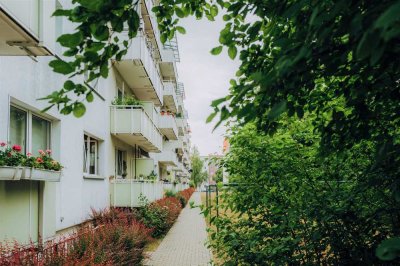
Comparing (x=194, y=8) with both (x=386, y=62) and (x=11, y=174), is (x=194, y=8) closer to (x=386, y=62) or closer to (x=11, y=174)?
(x=386, y=62)

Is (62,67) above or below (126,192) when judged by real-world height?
above

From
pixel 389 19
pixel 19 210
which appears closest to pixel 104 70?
pixel 389 19

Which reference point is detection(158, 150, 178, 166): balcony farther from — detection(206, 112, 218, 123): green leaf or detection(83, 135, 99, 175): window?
detection(206, 112, 218, 123): green leaf

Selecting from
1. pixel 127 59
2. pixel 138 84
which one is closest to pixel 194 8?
pixel 127 59

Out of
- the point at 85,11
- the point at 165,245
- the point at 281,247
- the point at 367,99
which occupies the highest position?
the point at 85,11

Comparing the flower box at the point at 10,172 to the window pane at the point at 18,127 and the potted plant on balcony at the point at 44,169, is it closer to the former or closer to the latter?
the potted plant on balcony at the point at 44,169

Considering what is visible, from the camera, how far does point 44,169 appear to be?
7336 millimetres

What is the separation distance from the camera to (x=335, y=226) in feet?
15.7

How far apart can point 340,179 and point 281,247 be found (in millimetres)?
1283

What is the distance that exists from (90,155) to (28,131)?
590 centimetres

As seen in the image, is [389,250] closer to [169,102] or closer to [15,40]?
[15,40]

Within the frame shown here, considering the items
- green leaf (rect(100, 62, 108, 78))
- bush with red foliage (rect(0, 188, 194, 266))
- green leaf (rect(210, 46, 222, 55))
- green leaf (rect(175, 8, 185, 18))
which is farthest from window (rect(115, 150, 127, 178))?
green leaf (rect(100, 62, 108, 78))

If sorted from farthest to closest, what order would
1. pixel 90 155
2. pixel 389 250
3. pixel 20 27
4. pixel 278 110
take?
pixel 90 155, pixel 20 27, pixel 278 110, pixel 389 250

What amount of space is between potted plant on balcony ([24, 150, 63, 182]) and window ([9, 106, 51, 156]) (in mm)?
506
